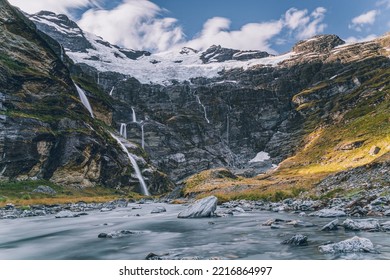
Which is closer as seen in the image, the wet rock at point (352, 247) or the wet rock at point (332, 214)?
the wet rock at point (352, 247)

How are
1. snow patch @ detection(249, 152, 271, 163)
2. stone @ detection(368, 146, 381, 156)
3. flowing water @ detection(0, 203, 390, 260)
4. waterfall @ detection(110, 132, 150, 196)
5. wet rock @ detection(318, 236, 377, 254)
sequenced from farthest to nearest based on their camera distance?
snow patch @ detection(249, 152, 271, 163) < waterfall @ detection(110, 132, 150, 196) < stone @ detection(368, 146, 381, 156) < flowing water @ detection(0, 203, 390, 260) < wet rock @ detection(318, 236, 377, 254)

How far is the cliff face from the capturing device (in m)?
75.1

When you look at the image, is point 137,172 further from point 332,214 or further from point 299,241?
point 299,241

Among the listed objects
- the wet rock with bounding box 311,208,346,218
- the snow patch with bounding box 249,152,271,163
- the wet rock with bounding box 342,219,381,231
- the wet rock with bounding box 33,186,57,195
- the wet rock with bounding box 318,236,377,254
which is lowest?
the wet rock with bounding box 33,186,57,195

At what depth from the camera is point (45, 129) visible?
80.2 metres

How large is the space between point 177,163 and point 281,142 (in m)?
62.8

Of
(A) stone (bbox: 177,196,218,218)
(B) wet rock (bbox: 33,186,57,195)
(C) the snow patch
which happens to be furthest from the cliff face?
(C) the snow patch

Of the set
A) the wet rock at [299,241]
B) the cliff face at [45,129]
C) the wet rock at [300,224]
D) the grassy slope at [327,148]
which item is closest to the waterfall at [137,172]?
the cliff face at [45,129]

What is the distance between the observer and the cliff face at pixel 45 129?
247ft

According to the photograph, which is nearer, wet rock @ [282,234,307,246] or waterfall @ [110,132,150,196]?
wet rock @ [282,234,307,246]

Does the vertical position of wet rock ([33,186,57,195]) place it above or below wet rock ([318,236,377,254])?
below

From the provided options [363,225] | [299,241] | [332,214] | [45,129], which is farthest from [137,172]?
[299,241]

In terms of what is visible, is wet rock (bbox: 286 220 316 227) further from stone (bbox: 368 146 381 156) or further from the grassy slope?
stone (bbox: 368 146 381 156)

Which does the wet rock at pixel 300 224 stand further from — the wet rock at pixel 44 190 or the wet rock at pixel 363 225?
the wet rock at pixel 44 190
